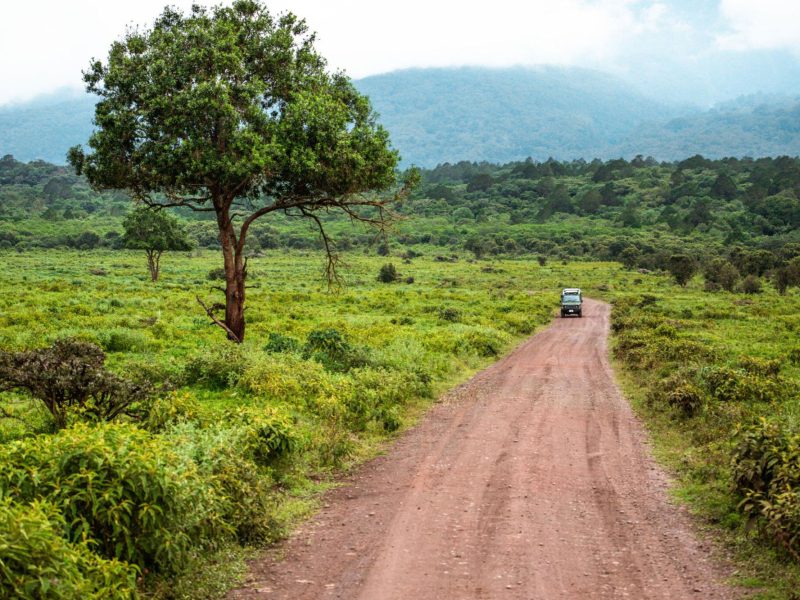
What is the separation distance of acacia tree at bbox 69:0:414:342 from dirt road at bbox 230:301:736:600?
8.12 meters

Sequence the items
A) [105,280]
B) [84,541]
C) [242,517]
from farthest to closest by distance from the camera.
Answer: [105,280] < [242,517] < [84,541]

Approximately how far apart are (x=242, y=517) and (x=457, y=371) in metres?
15.5

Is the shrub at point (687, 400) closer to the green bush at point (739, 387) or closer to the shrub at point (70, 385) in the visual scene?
the green bush at point (739, 387)

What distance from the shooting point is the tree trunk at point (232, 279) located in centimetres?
2114

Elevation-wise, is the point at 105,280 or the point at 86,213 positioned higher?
the point at 86,213

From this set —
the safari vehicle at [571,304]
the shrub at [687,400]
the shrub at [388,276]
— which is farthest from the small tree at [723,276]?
the shrub at [687,400]

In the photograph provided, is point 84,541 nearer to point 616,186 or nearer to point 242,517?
point 242,517

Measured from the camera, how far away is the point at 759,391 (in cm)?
1808

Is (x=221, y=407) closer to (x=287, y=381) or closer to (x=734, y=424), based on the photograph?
(x=287, y=381)

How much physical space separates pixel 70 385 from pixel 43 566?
6413 millimetres

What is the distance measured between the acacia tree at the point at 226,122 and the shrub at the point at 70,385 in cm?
811

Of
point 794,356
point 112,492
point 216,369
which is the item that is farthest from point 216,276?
point 112,492

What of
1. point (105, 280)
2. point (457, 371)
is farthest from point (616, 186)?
point (457, 371)

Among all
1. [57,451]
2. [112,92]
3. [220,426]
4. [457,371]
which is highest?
[112,92]
